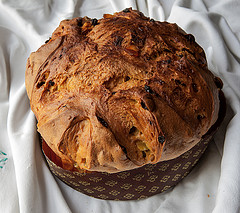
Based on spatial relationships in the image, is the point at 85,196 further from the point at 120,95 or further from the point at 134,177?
the point at 120,95

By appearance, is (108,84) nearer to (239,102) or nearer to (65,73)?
(65,73)

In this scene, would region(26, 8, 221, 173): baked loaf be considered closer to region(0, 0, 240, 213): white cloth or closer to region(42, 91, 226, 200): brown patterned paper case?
region(42, 91, 226, 200): brown patterned paper case

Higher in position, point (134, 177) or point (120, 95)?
point (120, 95)

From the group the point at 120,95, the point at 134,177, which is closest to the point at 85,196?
the point at 134,177

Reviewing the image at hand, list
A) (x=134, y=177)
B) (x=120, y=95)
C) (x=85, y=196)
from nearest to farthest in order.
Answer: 1. (x=120, y=95)
2. (x=134, y=177)
3. (x=85, y=196)

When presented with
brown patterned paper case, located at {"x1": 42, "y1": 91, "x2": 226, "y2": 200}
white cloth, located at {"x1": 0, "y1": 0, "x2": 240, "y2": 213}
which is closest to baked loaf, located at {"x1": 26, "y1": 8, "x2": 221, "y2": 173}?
brown patterned paper case, located at {"x1": 42, "y1": 91, "x2": 226, "y2": 200}

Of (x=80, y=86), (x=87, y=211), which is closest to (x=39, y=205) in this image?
(x=87, y=211)
